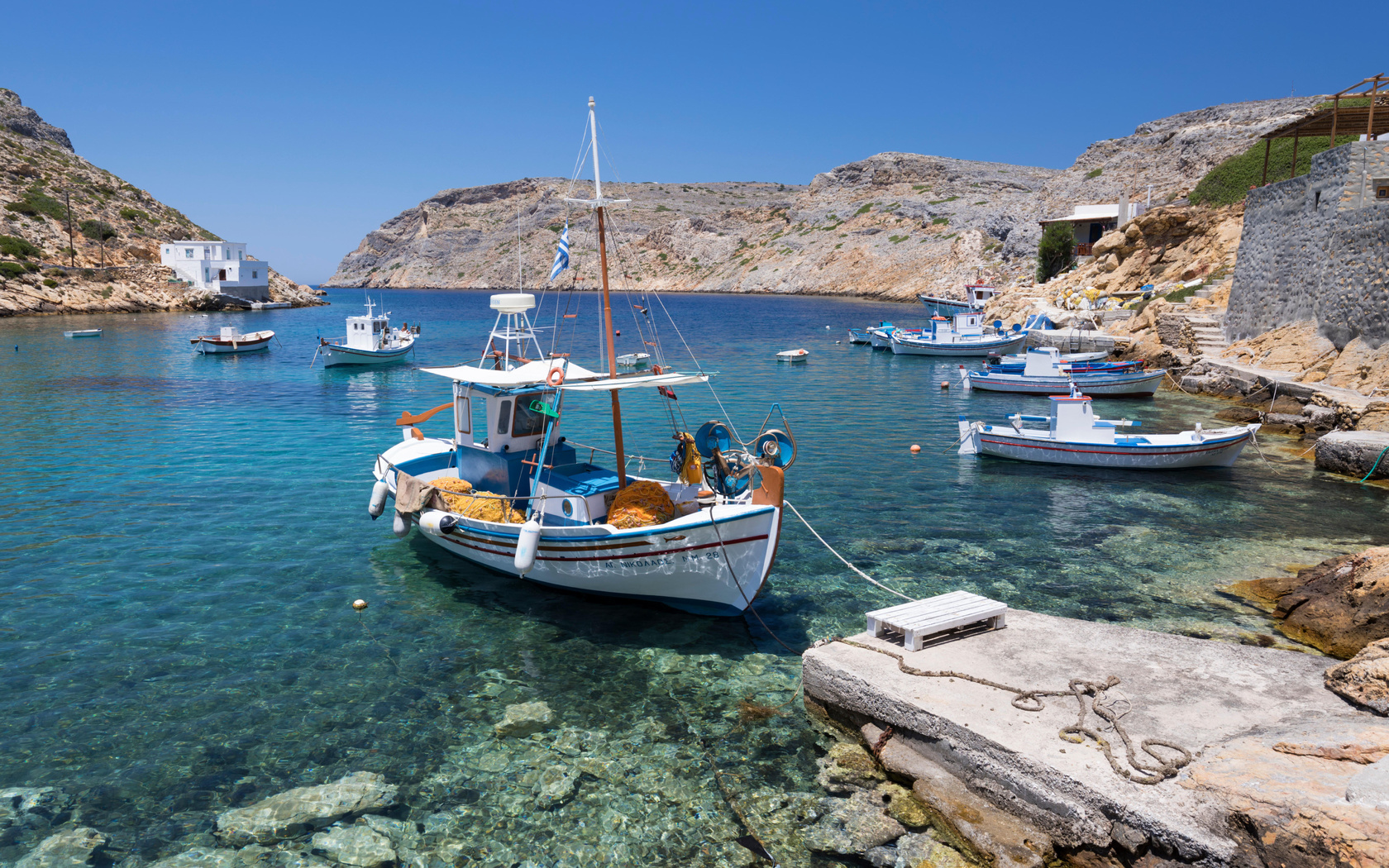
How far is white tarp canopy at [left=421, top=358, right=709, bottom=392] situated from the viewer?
11.8 metres

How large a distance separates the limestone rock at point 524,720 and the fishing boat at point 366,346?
130 feet

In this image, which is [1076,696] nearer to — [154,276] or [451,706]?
[451,706]

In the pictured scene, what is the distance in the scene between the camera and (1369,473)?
18.0m

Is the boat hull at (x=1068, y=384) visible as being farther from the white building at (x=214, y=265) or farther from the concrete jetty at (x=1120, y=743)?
the white building at (x=214, y=265)

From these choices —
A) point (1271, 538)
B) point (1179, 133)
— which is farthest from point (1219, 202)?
point (1271, 538)

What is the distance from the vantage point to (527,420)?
1413 cm

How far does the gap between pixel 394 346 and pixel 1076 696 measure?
4541 centimetres

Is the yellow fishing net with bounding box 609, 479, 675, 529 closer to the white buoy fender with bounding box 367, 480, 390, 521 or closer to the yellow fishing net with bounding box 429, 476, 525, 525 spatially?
the yellow fishing net with bounding box 429, 476, 525, 525

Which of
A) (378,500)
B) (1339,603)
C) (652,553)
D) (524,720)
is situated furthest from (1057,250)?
(524,720)

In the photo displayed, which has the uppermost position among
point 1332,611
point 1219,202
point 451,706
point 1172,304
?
point 1219,202

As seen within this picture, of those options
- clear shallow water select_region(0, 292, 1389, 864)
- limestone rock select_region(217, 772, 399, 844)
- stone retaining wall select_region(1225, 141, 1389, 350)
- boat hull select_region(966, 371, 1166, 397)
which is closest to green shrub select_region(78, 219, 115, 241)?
clear shallow water select_region(0, 292, 1389, 864)

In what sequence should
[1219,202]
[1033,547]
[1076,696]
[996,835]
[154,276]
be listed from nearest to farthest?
Answer: [996,835], [1076,696], [1033,547], [1219,202], [154,276]

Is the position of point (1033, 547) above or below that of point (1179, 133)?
below

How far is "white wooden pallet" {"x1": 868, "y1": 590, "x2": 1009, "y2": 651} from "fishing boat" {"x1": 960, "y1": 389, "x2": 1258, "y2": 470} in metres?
13.0
